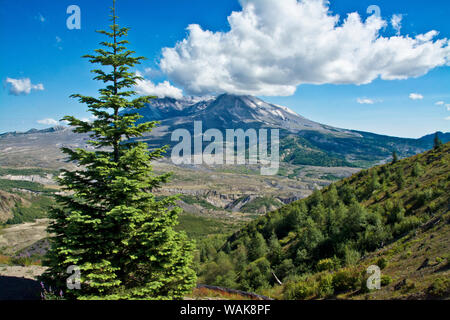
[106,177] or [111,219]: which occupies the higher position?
[106,177]

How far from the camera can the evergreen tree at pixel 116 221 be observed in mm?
10672

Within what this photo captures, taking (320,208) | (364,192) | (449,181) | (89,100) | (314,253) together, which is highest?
(89,100)

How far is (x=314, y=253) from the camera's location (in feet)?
100

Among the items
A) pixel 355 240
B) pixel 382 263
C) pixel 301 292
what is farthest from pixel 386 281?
pixel 355 240

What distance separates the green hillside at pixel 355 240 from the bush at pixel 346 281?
29 mm

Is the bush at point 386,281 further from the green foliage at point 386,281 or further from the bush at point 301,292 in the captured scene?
the bush at point 301,292

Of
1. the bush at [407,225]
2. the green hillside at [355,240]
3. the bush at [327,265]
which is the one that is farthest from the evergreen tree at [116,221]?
the bush at [407,225]

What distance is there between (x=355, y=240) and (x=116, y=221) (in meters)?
26.3

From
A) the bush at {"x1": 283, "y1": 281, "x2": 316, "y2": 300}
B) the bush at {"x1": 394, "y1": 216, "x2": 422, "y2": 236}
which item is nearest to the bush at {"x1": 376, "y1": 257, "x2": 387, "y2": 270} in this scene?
the bush at {"x1": 283, "y1": 281, "x2": 316, "y2": 300}

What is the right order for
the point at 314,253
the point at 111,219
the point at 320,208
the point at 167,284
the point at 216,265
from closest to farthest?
the point at 111,219
the point at 167,284
the point at 314,253
the point at 320,208
the point at 216,265
